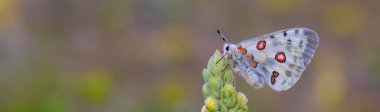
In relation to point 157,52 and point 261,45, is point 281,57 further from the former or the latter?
point 157,52

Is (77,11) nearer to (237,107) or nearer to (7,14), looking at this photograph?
(7,14)

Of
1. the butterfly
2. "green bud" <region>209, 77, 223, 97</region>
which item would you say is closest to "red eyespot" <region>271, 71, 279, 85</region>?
the butterfly

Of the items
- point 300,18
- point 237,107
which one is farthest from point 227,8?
point 237,107

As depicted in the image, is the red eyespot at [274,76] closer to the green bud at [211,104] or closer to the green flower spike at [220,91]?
the green flower spike at [220,91]

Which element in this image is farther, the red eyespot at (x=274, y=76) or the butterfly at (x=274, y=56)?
the red eyespot at (x=274, y=76)

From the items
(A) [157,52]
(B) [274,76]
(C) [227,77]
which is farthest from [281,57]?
(A) [157,52]

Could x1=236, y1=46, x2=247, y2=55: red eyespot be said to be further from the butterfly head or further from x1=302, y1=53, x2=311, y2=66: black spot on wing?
x1=302, y1=53, x2=311, y2=66: black spot on wing

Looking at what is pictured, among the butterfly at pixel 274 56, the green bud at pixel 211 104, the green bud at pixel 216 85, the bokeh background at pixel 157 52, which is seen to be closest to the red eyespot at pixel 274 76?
the butterfly at pixel 274 56
